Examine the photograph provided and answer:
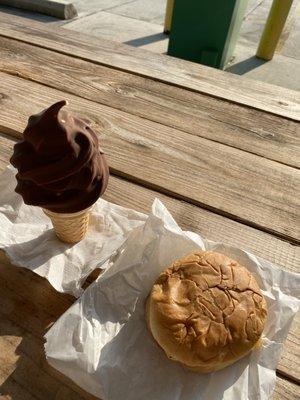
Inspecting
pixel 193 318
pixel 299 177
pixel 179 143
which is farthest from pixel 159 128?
pixel 193 318

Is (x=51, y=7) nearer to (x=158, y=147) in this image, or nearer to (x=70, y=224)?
(x=158, y=147)

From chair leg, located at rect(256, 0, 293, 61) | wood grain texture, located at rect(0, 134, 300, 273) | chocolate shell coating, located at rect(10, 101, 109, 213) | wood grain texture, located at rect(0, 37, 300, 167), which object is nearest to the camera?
chocolate shell coating, located at rect(10, 101, 109, 213)

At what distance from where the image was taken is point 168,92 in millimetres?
2045

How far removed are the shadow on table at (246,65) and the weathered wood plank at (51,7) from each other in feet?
8.91

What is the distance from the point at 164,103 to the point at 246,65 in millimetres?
3449

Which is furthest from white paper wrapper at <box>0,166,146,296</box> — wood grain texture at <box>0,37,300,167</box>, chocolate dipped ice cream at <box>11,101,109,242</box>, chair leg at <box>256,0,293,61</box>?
chair leg at <box>256,0,293,61</box>

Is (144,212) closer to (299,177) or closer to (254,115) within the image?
(299,177)

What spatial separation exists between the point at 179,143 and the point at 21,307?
100cm

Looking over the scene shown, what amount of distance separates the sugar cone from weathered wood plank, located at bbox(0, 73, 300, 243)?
38 cm

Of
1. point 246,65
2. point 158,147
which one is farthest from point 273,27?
point 158,147

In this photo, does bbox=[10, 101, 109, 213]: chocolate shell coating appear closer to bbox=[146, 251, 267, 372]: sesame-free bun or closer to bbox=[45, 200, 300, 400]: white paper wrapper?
bbox=[45, 200, 300, 400]: white paper wrapper

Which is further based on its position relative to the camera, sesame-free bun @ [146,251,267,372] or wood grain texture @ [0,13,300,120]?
wood grain texture @ [0,13,300,120]

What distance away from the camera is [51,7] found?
5676 mm

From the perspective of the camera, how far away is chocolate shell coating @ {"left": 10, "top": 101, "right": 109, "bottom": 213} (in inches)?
38.9
